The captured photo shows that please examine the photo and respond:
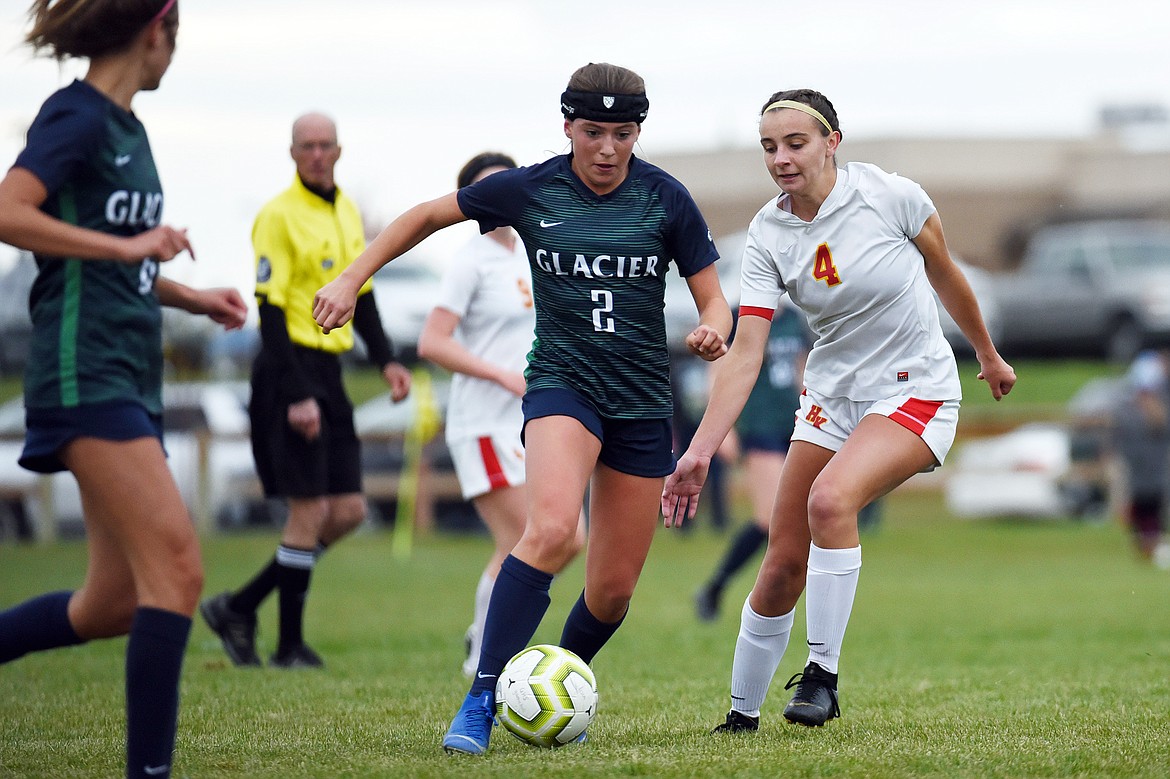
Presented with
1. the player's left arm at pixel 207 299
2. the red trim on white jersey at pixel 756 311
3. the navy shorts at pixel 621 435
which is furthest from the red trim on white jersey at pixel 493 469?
the player's left arm at pixel 207 299

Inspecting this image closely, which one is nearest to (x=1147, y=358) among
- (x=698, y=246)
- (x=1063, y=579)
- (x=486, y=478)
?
(x=1063, y=579)

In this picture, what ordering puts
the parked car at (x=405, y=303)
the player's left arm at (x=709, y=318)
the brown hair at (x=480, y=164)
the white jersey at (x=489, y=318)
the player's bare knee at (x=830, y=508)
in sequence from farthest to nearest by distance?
the parked car at (x=405, y=303)
the white jersey at (x=489, y=318)
the brown hair at (x=480, y=164)
the player's bare knee at (x=830, y=508)
the player's left arm at (x=709, y=318)

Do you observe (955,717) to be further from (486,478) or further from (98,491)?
(98,491)

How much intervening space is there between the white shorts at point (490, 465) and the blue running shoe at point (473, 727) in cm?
234

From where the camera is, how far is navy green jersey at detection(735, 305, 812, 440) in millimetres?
10633

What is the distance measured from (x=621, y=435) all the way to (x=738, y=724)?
3.72ft

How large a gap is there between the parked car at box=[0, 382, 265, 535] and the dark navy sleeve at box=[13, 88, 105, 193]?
15.5 meters

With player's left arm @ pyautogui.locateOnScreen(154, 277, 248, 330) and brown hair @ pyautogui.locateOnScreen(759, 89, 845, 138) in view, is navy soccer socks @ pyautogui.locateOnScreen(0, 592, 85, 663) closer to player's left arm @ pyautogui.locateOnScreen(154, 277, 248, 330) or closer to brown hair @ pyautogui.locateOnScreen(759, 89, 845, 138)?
player's left arm @ pyautogui.locateOnScreen(154, 277, 248, 330)

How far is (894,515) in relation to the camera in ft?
77.5

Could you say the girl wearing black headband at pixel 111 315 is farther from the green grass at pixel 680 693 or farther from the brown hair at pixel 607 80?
the brown hair at pixel 607 80

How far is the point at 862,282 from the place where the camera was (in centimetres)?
539

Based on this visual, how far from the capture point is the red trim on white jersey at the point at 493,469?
739cm

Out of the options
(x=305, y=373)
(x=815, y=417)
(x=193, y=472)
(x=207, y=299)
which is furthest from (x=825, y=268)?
(x=193, y=472)

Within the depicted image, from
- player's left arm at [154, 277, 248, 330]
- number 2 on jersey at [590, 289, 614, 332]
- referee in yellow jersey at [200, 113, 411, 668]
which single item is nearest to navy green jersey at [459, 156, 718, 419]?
number 2 on jersey at [590, 289, 614, 332]
